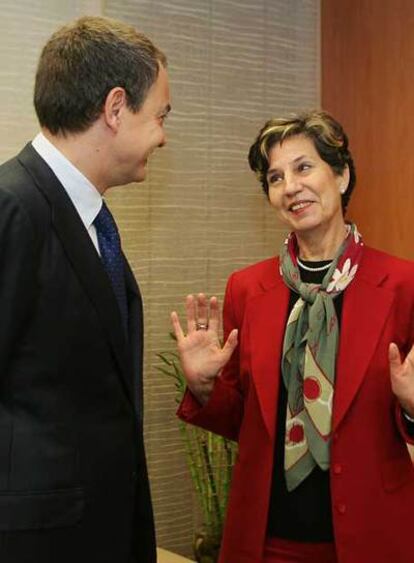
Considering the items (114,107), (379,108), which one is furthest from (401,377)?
(379,108)

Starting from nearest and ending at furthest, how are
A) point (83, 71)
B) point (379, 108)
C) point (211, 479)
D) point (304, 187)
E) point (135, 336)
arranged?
1. point (83, 71)
2. point (135, 336)
3. point (304, 187)
4. point (211, 479)
5. point (379, 108)

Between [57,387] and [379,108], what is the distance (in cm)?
205

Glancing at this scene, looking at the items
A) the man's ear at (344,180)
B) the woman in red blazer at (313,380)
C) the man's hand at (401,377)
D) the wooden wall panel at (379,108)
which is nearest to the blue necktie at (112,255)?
the woman in red blazer at (313,380)

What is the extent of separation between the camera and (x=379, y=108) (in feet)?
9.59

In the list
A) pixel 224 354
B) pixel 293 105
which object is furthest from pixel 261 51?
pixel 224 354

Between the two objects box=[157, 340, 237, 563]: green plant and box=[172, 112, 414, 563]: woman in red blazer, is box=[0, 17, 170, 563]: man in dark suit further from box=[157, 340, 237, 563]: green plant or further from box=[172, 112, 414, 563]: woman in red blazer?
box=[157, 340, 237, 563]: green plant

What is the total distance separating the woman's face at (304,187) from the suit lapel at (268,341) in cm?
16

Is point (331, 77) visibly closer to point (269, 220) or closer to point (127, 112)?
point (269, 220)

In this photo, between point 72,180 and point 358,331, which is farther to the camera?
point 358,331

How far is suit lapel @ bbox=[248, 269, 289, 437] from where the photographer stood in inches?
70.4

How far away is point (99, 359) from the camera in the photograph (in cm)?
131

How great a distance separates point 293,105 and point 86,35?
75.9 inches

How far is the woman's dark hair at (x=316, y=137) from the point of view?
75.2 inches

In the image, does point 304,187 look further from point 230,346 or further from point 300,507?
point 300,507
